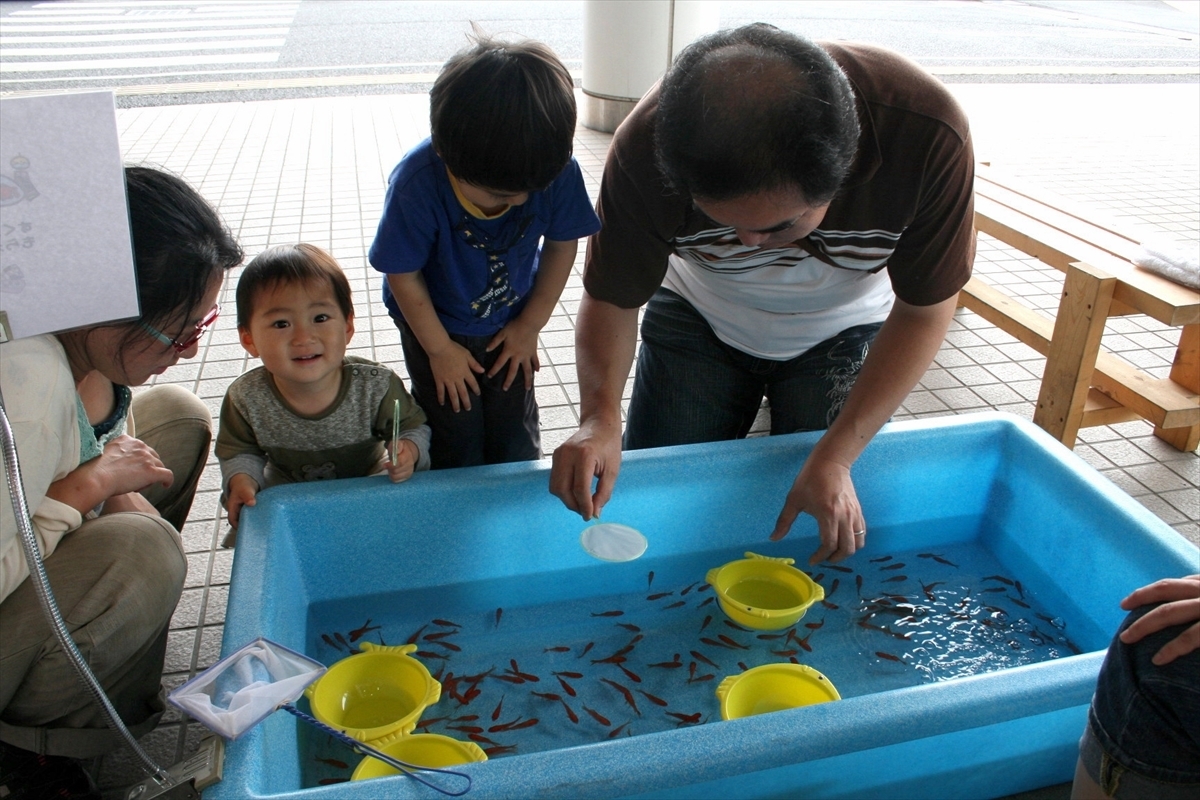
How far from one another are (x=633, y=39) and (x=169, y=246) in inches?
199

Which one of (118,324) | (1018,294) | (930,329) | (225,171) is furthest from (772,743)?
(225,171)

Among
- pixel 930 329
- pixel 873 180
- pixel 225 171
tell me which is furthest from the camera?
pixel 225 171

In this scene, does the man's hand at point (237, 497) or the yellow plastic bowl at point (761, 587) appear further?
the yellow plastic bowl at point (761, 587)

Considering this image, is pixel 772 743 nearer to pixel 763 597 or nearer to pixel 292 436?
pixel 763 597

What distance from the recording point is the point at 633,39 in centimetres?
595

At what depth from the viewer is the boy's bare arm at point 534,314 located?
219cm

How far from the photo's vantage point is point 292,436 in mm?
2045

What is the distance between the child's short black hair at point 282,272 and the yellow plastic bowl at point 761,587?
1106 mm

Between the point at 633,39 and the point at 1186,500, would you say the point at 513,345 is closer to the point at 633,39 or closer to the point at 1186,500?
the point at 1186,500

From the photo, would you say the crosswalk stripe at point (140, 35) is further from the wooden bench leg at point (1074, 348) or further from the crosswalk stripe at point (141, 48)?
the wooden bench leg at point (1074, 348)

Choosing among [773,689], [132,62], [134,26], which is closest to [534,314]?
[773,689]

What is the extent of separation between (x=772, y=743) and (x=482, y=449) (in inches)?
49.4

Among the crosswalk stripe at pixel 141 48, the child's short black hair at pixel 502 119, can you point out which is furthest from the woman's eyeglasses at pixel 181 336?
the crosswalk stripe at pixel 141 48

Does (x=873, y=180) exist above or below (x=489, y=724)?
above
